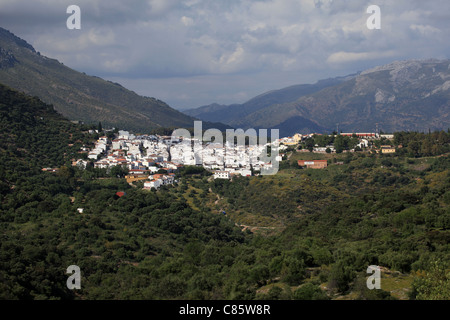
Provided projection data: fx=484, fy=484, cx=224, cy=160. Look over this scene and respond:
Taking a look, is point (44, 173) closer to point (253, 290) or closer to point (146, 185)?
point (146, 185)

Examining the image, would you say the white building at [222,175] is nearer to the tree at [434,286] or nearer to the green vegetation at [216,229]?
the green vegetation at [216,229]

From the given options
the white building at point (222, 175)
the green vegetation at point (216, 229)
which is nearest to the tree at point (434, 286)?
the green vegetation at point (216, 229)

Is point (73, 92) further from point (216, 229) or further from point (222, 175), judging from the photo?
point (216, 229)

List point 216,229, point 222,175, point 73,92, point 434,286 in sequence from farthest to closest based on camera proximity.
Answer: point 73,92 → point 222,175 → point 216,229 → point 434,286

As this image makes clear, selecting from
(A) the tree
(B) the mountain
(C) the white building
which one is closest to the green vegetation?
(A) the tree

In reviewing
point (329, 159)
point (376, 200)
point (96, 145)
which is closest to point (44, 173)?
point (96, 145)

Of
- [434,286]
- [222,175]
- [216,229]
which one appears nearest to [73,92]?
[222,175]

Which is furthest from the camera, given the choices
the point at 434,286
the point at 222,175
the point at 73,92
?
the point at 73,92
